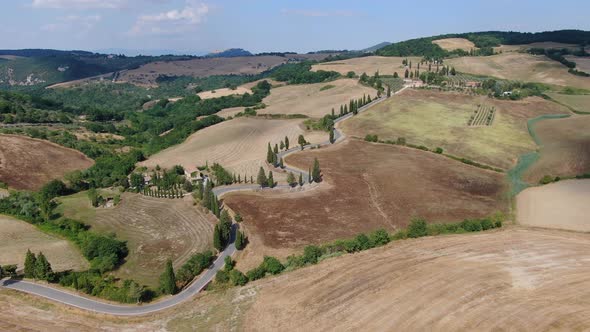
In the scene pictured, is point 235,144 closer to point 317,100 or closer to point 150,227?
point 150,227

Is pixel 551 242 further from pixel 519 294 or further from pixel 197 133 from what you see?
pixel 197 133

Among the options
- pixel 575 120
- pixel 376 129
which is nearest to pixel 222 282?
pixel 376 129

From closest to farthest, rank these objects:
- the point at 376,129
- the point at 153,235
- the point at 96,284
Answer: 1. the point at 96,284
2. the point at 153,235
3. the point at 376,129

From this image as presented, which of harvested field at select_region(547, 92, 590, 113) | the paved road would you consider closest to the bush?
the paved road

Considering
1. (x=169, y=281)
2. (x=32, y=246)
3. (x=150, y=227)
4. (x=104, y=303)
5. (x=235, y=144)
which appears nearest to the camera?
(x=104, y=303)

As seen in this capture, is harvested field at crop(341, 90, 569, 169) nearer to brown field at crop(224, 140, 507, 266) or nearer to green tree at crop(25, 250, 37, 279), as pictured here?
brown field at crop(224, 140, 507, 266)

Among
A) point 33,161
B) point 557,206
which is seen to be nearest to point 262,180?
point 557,206
